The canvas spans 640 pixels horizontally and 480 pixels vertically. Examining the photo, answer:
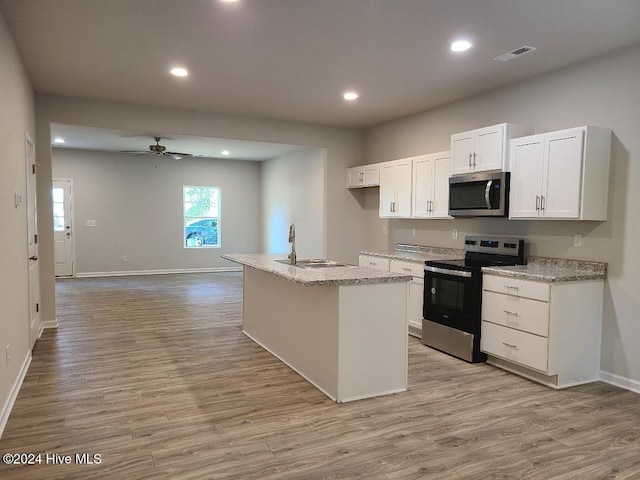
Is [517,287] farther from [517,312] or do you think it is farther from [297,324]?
[297,324]

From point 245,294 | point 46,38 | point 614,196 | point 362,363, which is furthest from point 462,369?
point 46,38

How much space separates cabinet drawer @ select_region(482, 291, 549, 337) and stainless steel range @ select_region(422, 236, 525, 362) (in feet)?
0.34

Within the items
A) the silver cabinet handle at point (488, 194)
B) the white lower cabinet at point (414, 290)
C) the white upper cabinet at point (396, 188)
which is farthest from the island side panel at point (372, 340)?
the white upper cabinet at point (396, 188)

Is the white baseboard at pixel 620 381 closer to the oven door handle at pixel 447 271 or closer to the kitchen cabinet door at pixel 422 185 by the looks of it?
the oven door handle at pixel 447 271

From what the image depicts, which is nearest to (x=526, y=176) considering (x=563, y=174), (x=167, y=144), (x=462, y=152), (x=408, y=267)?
(x=563, y=174)

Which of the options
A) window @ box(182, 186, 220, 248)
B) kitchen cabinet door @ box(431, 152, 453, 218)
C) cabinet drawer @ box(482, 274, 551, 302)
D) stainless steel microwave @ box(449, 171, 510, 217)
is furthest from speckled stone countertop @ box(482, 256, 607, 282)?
window @ box(182, 186, 220, 248)

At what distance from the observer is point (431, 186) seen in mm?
5148

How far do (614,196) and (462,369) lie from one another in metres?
1.87

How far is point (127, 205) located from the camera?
9.59 meters

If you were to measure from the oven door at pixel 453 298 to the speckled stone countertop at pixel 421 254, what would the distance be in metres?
0.36

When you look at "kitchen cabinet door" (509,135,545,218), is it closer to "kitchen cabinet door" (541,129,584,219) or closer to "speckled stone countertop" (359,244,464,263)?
"kitchen cabinet door" (541,129,584,219)

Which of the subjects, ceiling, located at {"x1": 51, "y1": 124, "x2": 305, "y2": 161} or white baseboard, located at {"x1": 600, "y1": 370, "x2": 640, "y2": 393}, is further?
ceiling, located at {"x1": 51, "y1": 124, "x2": 305, "y2": 161}

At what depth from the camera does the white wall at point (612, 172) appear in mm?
3508

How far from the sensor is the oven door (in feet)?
13.2
